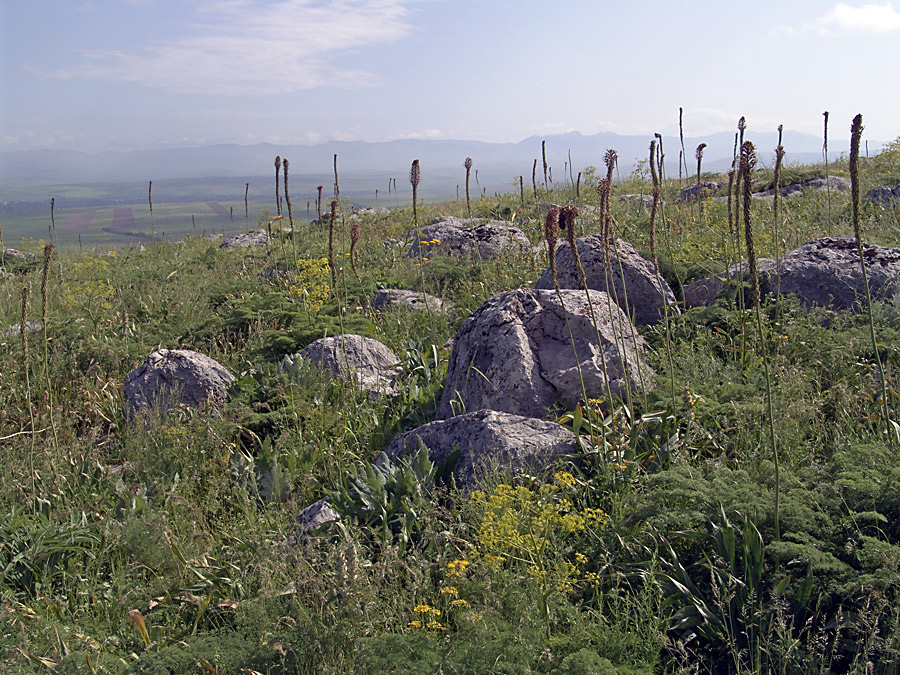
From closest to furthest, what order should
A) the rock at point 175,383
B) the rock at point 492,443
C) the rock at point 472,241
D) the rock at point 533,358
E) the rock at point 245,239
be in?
the rock at point 492,443 < the rock at point 533,358 < the rock at point 175,383 < the rock at point 472,241 < the rock at point 245,239

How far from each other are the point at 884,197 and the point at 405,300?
7726 mm

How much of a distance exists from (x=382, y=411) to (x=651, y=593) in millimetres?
2618

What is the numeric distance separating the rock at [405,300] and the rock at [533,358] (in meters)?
1.98

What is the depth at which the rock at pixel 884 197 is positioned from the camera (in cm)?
800

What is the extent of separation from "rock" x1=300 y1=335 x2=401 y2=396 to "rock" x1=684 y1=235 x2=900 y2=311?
304 cm

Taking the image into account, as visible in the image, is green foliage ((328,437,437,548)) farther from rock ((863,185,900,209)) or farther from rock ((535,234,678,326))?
rock ((863,185,900,209))

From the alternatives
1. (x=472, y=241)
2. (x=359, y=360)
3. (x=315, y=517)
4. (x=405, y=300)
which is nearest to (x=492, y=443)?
(x=315, y=517)

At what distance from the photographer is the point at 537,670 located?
1979 millimetres

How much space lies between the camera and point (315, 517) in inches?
125

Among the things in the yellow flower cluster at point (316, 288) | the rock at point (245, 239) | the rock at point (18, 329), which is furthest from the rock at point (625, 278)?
the rock at point (245, 239)

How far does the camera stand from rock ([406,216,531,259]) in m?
8.59

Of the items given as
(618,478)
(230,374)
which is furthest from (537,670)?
(230,374)

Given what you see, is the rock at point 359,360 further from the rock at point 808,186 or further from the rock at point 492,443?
the rock at point 808,186

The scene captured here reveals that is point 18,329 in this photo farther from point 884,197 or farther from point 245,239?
point 884,197
